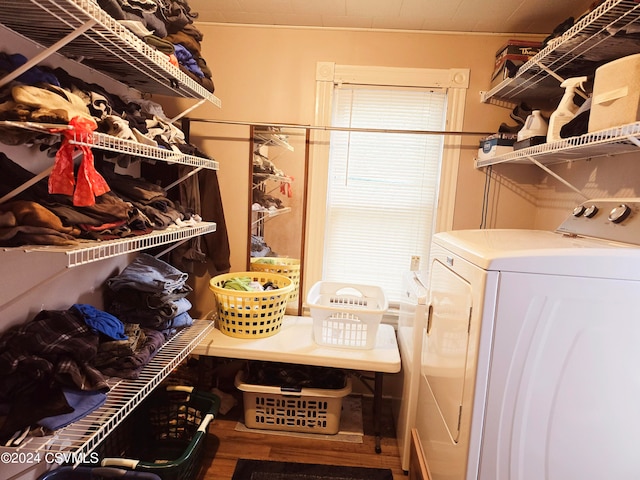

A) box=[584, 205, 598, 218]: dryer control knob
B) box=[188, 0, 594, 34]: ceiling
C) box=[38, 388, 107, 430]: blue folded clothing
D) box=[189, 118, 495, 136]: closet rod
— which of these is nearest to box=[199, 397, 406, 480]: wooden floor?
box=[38, 388, 107, 430]: blue folded clothing

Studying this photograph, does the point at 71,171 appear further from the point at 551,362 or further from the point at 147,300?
the point at 551,362

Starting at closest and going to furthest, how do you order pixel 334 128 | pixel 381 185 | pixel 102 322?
pixel 102 322 < pixel 334 128 < pixel 381 185

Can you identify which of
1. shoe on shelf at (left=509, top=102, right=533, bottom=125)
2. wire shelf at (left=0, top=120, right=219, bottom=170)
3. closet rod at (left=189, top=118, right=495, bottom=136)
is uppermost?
shoe on shelf at (left=509, top=102, right=533, bottom=125)

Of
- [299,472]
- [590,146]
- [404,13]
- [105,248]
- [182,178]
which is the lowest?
[299,472]

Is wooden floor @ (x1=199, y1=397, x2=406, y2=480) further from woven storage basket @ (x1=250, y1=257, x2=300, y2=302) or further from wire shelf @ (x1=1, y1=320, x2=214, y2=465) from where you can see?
woven storage basket @ (x1=250, y1=257, x2=300, y2=302)

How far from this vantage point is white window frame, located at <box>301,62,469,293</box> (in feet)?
7.62

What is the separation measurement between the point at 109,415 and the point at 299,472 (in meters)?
1.09

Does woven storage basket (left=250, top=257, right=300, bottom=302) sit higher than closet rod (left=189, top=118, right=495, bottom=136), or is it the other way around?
closet rod (left=189, top=118, right=495, bottom=136)

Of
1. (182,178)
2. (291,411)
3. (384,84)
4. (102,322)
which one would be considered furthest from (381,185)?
(102,322)

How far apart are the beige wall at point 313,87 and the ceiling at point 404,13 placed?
65 mm

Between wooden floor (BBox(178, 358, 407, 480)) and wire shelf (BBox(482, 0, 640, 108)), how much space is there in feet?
6.74

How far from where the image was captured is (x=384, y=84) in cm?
235

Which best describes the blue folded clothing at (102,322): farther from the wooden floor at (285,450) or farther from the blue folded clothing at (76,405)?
the wooden floor at (285,450)

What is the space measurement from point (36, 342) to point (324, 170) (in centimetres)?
175
